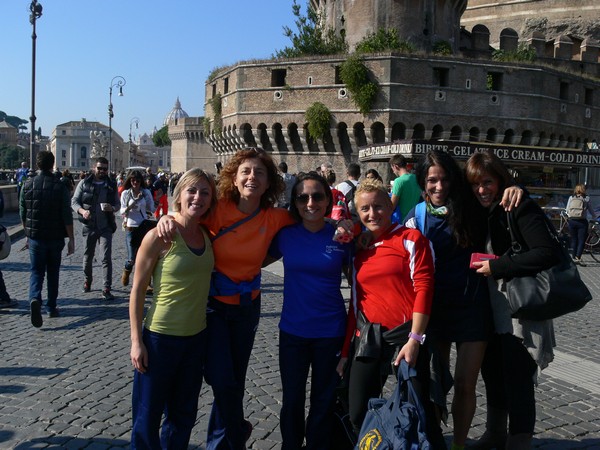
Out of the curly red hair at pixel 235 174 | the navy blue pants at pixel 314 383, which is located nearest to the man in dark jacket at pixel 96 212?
the curly red hair at pixel 235 174

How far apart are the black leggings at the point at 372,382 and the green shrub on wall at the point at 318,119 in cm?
2318

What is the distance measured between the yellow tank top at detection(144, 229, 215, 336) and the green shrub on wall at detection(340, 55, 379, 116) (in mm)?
22583

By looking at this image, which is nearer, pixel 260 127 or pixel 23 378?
pixel 23 378

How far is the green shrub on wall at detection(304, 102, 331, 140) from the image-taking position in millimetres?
25406

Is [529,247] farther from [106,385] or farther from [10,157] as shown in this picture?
[10,157]

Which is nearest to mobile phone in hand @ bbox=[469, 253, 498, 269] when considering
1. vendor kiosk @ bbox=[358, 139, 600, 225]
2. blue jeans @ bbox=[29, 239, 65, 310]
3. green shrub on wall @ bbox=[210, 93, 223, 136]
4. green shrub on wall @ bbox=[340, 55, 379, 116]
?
blue jeans @ bbox=[29, 239, 65, 310]

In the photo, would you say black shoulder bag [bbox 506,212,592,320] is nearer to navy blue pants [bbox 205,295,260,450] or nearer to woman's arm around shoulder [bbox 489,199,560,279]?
woman's arm around shoulder [bbox 489,199,560,279]

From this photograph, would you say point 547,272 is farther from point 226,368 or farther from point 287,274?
point 226,368

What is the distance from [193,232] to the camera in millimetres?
2828

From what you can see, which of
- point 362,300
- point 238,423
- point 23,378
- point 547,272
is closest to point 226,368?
point 238,423

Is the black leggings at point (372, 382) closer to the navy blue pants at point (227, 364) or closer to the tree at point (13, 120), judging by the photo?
the navy blue pants at point (227, 364)

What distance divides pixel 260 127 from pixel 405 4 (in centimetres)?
828

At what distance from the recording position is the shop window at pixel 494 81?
1000 inches

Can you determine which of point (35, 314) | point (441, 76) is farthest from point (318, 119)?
point (35, 314)
